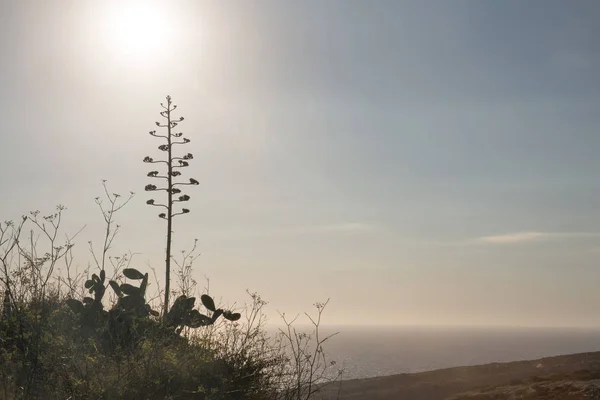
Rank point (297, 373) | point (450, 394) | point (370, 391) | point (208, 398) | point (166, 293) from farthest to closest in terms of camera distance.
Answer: point (370, 391), point (450, 394), point (166, 293), point (297, 373), point (208, 398)

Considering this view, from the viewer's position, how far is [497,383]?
12.7 m

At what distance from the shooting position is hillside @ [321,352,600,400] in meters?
10.6

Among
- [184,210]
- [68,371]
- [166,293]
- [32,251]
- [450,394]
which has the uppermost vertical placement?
[184,210]

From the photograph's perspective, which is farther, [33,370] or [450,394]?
[450,394]

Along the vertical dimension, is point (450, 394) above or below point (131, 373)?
below

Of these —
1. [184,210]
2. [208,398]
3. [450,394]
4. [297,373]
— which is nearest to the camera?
[208,398]

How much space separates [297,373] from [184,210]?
14.2 ft

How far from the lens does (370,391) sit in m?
14.8

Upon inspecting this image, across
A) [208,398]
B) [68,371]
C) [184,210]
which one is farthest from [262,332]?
[184,210]

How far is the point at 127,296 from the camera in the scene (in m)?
9.43

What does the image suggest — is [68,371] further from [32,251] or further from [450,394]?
[450,394]

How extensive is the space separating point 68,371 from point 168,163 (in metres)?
4.66

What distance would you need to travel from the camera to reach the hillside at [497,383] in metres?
10.6

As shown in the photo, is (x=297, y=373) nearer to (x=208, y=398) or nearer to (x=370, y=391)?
(x=208, y=398)
